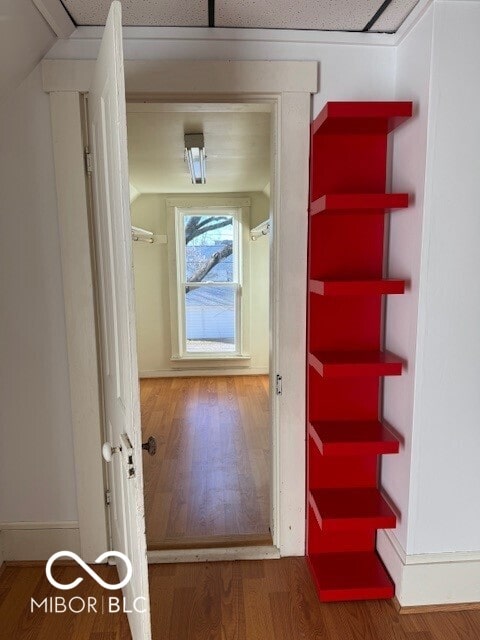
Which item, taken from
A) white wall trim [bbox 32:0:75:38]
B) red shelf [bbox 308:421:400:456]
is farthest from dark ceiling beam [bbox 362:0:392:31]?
red shelf [bbox 308:421:400:456]

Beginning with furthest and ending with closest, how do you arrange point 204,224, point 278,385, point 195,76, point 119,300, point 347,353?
point 204,224, point 278,385, point 347,353, point 195,76, point 119,300

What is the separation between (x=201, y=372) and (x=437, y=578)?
12.9ft

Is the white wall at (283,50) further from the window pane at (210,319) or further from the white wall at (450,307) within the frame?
the window pane at (210,319)

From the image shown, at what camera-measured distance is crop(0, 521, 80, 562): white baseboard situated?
6.71 ft

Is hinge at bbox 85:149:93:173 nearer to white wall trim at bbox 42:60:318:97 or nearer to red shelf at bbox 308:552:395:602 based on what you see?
white wall trim at bbox 42:60:318:97

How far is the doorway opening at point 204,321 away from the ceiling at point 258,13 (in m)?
0.29

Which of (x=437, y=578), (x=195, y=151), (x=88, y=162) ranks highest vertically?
(x=195, y=151)

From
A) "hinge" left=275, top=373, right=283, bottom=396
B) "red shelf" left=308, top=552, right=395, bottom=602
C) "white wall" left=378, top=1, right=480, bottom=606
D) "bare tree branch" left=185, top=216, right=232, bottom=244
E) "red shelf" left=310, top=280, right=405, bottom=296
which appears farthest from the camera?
"bare tree branch" left=185, top=216, right=232, bottom=244

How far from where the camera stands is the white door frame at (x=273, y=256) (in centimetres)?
175

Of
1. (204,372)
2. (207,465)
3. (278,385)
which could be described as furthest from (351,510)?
(204,372)

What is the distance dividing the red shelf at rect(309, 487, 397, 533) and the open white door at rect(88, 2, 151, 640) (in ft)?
2.57

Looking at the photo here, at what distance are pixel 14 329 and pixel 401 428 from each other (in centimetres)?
167

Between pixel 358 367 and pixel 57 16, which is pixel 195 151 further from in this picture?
pixel 358 367

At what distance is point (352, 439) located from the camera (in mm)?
1763
